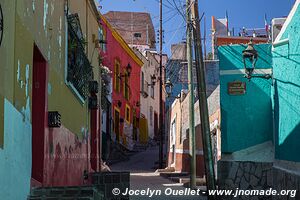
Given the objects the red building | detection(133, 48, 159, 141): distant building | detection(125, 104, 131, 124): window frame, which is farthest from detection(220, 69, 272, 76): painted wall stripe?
detection(133, 48, 159, 141): distant building

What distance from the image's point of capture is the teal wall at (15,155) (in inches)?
194

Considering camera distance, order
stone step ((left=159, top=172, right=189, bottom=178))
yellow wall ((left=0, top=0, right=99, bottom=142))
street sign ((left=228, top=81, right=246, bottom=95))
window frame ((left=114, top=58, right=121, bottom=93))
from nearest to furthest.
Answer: yellow wall ((left=0, top=0, right=99, bottom=142)), street sign ((left=228, top=81, right=246, bottom=95)), stone step ((left=159, top=172, right=189, bottom=178)), window frame ((left=114, top=58, right=121, bottom=93))

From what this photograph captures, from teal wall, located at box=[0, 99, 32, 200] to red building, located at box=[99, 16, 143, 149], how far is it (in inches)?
814

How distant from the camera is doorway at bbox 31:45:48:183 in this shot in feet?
22.4

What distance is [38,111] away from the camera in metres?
7.03

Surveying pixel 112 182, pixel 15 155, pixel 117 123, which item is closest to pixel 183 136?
pixel 117 123

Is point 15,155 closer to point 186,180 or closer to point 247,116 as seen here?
point 247,116

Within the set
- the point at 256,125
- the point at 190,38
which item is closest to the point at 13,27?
the point at 256,125

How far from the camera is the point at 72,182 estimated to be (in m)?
9.92

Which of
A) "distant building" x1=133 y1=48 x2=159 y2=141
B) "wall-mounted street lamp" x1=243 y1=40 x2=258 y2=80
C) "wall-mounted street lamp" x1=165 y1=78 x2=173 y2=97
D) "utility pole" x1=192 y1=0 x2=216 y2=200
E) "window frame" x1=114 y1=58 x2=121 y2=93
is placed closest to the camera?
"wall-mounted street lamp" x1=243 y1=40 x2=258 y2=80

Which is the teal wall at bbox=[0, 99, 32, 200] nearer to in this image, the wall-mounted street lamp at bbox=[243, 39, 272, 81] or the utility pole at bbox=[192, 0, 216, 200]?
the utility pole at bbox=[192, 0, 216, 200]

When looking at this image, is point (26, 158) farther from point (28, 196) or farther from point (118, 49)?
point (118, 49)

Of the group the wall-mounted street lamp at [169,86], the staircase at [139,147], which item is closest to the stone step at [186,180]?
the wall-mounted street lamp at [169,86]

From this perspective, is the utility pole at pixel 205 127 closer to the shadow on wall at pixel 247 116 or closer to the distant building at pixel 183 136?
the shadow on wall at pixel 247 116
